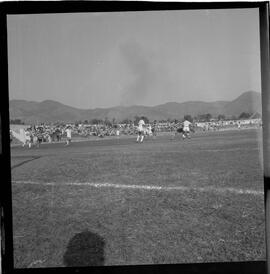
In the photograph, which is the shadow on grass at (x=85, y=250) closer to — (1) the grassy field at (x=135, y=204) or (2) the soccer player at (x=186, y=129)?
(1) the grassy field at (x=135, y=204)

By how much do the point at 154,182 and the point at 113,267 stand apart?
277 centimetres

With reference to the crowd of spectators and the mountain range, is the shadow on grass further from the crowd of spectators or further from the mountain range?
the crowd of spectators

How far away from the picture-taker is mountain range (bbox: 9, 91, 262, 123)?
6.19 m

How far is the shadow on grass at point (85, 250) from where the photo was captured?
4.05 m

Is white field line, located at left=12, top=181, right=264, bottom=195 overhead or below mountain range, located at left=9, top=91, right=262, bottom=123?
below

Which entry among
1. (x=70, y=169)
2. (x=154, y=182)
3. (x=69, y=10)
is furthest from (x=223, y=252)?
(x=70, y=169)

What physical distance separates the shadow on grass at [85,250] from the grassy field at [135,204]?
0.04 feet

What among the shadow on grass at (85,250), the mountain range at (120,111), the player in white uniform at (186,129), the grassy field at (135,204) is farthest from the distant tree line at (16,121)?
the player in white uniform at (186,129)

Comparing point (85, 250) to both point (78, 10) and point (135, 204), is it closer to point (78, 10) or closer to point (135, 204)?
point (135, 204)

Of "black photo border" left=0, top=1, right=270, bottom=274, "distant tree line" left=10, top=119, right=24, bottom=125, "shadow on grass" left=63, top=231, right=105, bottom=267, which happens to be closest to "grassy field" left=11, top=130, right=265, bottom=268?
"shadow on grass" left=63, top=231, right=105, bottom=267

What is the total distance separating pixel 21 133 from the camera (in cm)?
638

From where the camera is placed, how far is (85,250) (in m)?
4.20

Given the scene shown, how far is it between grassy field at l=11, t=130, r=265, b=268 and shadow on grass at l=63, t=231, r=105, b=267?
0.04ft

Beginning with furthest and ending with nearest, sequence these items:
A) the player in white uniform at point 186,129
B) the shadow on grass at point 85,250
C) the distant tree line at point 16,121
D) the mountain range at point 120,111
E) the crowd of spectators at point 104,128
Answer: the player in white uniform at point 186,129
the crowd of spectators at point 104,128
the distant tree line at point 16,121
the mountain range at point 120,111
the shadow on grass at point 85,250
